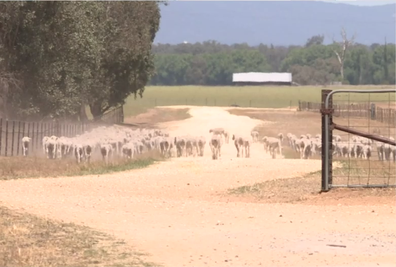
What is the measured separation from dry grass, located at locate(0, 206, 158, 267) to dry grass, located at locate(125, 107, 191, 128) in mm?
64763

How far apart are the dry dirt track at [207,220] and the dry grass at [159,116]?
188ft

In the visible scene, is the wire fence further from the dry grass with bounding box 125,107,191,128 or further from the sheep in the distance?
the dry grass with bounding box 125,107,191,128

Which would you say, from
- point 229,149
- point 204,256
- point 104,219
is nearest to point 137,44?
point 229,149

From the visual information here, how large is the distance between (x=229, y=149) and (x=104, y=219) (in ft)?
98.1

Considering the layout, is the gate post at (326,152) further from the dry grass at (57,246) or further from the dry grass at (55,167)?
the dry grass at (55,167)

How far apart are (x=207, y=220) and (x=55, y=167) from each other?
12.7 meters

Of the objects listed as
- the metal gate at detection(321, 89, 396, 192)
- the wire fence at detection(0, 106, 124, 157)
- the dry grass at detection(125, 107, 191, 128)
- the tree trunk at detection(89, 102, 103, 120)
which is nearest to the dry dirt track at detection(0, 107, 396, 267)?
the metal gate at detection(321, 89, 396, 192)

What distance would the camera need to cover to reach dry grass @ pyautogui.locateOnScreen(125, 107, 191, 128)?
82.9m

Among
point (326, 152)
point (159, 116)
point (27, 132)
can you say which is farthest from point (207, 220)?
→ point (159, 116)

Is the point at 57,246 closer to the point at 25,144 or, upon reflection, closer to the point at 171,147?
the point at 25,144

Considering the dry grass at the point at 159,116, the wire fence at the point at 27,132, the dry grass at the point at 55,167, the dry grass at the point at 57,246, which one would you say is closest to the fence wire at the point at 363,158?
the dry grass at the point at 55,167

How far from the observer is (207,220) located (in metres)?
16.0

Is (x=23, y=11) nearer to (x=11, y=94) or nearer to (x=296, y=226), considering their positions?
(x=11, y=94)

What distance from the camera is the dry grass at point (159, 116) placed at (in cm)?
8294
